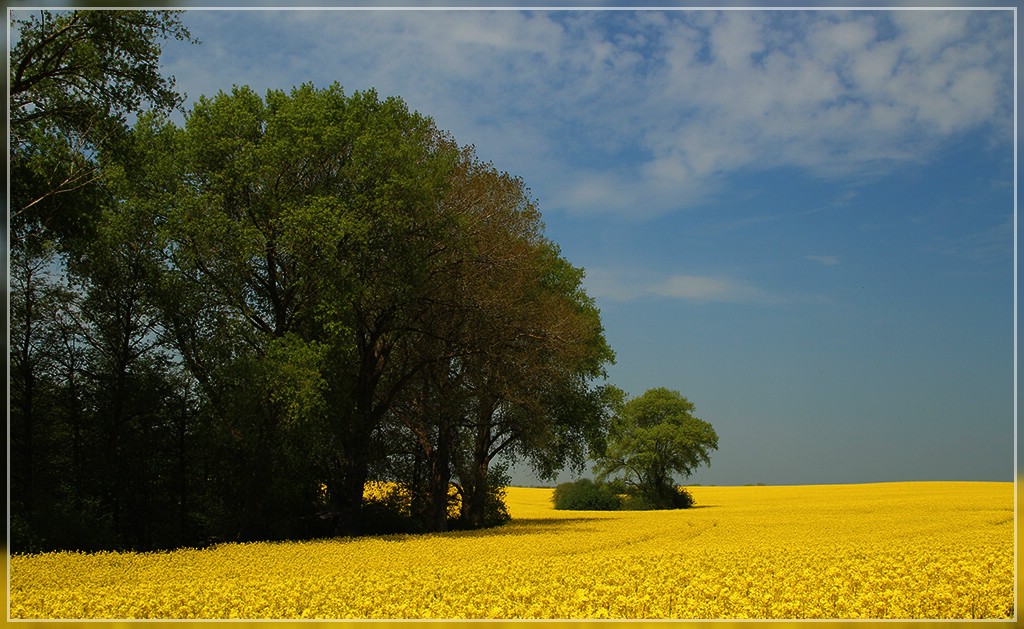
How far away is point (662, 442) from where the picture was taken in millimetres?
54312

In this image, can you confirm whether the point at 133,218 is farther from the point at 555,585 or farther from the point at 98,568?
the point at 555,585

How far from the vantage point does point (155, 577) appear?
1379cm

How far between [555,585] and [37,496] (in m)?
16.2

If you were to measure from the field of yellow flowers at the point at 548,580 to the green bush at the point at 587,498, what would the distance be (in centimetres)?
3146

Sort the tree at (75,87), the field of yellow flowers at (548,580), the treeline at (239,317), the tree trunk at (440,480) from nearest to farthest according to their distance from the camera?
the field of yellow flowers at (548,580), the tree at (75,87), the treeline at (239,317), the tree trunk at (440,480)

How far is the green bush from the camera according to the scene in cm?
5253

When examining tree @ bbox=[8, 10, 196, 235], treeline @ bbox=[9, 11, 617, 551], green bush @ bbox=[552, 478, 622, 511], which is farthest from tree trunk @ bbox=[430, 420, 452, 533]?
green bush @ bbox=[552, 478, 622, 511]

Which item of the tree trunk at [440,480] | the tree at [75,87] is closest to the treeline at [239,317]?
the tree at [75,87]

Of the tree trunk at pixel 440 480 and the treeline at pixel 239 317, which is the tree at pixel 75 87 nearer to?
the treeline at pixel 239 317

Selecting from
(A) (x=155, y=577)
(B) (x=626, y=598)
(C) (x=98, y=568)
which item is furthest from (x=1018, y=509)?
(C) (x=98, y=568)

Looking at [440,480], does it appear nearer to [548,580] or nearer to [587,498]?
[548,580]

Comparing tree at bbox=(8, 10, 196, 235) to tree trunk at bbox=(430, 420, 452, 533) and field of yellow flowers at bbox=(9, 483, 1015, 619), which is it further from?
tree trunk at bbox=(430, 420, 452, 533)

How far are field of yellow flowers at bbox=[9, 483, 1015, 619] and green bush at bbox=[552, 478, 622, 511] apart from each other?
31457 millimetres

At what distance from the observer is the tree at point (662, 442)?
5375 cm
